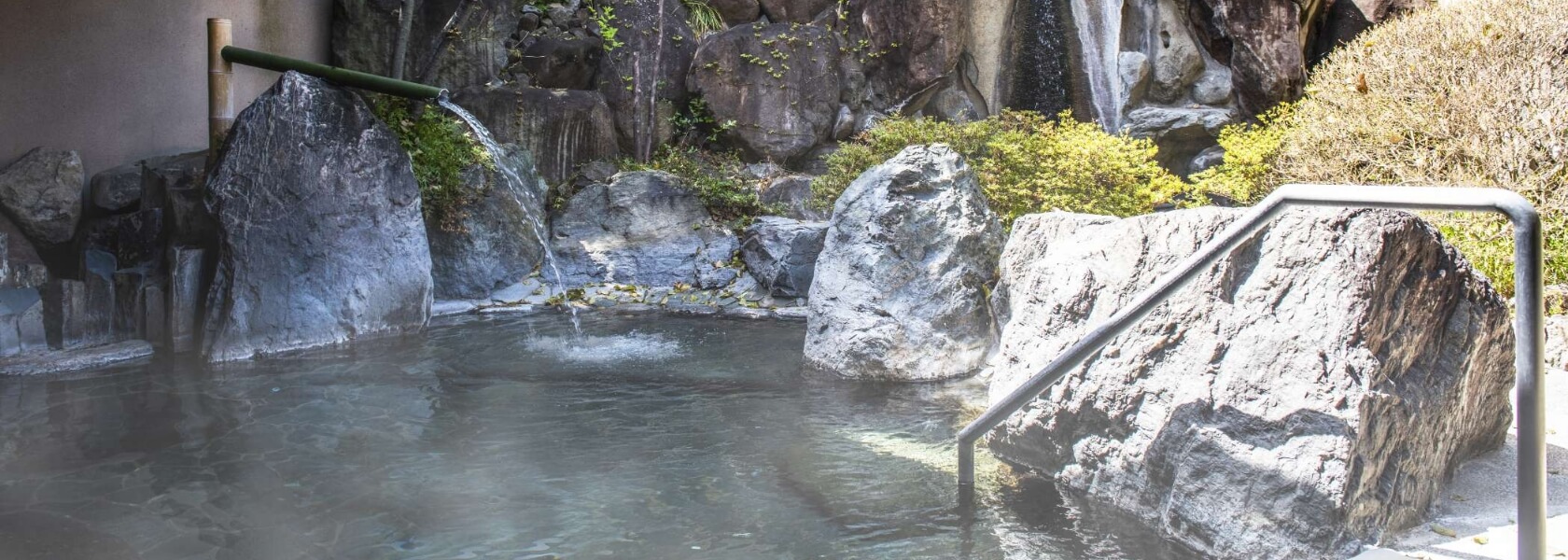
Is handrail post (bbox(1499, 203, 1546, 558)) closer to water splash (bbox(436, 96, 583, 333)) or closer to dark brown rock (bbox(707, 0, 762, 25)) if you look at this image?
water splash (bbox(436, 96, 583, 333))

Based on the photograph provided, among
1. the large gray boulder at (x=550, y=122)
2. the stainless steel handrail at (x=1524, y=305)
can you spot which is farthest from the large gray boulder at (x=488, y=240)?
the stainless steel handrail at (x=1524, y=305)

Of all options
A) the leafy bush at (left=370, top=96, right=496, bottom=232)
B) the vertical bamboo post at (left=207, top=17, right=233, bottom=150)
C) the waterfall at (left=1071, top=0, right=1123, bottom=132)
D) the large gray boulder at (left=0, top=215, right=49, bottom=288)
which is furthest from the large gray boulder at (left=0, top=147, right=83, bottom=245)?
the waterfall at (left=1071, top=0, right=1123, bottom=132)

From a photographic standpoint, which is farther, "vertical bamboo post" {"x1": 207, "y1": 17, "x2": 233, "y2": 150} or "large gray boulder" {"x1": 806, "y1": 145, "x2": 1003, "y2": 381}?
"vertical bamboo post" {"x1": 207, "y1": 17, "x2": 233, "y2": 150}

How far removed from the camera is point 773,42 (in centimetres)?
1417

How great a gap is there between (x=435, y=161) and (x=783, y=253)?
3460mm

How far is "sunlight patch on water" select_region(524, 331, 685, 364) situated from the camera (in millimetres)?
7746

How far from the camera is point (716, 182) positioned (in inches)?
487

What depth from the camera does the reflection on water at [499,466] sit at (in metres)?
4.22

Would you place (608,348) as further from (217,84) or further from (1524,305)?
(1524,305)

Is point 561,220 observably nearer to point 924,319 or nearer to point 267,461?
point 924,319

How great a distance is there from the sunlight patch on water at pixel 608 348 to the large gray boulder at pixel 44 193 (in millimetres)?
3885

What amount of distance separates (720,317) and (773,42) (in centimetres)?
572

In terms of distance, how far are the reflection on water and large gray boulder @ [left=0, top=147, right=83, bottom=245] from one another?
82.9 inches

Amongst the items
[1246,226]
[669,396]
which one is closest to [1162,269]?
[1246,226]
